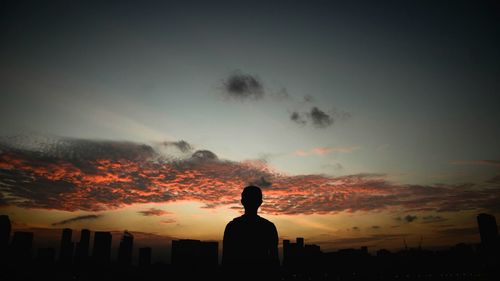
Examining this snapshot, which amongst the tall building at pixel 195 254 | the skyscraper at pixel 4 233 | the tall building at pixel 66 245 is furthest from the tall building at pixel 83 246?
the skyscraper at pixel 4 233

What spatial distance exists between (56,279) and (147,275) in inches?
290

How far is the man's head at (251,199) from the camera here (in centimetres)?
752

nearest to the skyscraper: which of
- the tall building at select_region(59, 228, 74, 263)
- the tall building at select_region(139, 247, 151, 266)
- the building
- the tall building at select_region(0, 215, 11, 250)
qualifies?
the tall building at select_region(0, 215, 11, 250)

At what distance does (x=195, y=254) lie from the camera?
14938mm

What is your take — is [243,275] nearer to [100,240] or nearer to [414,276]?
[100,240]

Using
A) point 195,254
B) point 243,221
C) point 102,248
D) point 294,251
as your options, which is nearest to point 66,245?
point 102,248

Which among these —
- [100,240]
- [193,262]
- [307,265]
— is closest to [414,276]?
[307,265]

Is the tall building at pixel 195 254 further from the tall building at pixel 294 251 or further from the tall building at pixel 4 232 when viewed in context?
the tall building at pixel 294 251

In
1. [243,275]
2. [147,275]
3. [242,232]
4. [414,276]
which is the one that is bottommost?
[414,276]

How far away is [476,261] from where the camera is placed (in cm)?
3025

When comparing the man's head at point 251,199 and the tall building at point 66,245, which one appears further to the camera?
the tall building at point 66,245

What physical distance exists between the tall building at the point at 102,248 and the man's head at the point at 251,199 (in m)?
13.9

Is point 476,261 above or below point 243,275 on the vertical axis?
below

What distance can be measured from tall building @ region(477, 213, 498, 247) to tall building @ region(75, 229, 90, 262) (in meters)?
29.1
